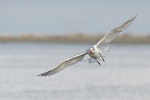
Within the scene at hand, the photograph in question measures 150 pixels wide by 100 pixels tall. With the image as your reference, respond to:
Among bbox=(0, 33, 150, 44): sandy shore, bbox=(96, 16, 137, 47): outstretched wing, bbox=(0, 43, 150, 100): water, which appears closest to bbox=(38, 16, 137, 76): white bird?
bbox=(96, 16, 137, 47): outstretched wing

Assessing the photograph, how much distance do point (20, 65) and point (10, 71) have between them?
14.9 feet

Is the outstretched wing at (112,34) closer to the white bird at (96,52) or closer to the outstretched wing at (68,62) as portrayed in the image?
the white bird at (96,52)

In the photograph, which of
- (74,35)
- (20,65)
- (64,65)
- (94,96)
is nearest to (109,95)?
(94,96)

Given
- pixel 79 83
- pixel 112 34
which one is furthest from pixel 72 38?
pixel 112 34

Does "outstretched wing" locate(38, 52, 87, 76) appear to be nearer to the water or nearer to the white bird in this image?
the white bird

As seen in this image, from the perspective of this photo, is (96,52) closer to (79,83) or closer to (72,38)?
(79,83)

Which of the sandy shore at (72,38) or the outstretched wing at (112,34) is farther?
the sandy shore at (72,38)

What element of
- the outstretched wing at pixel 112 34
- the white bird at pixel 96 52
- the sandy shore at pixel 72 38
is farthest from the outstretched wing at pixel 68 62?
the sandy shore at pixel 72 38

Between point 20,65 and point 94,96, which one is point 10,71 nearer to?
point 20,65

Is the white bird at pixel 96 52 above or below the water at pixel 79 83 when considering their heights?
below

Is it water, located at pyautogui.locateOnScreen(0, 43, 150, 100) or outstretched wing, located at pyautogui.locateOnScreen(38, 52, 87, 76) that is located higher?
water, located at pyautogui.locateOnScreen(0, 43, 150, 100)

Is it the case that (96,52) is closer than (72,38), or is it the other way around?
(96,52)

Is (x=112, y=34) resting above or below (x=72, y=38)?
below

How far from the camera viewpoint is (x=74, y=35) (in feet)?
257
